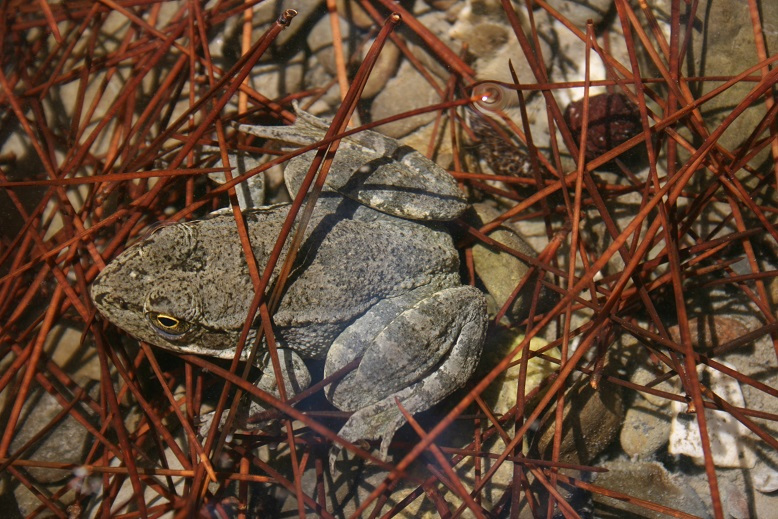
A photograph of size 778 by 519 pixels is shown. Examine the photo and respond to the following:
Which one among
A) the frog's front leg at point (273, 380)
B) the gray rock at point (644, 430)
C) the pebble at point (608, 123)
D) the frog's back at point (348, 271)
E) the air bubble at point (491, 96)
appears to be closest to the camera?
the frog's back at point (348, 271)

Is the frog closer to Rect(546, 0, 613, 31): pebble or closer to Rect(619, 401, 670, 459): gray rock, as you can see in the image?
Rect(619, 401, 670, 459): gray rock

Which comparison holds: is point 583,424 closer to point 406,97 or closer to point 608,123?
point 608,123

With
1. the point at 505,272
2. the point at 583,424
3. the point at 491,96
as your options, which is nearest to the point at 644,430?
the point at 583,424

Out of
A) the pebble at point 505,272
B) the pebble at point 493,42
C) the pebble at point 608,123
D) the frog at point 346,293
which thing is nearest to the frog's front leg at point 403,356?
the frog at point 346,293

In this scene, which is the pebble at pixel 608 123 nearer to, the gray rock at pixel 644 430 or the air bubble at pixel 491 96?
the air bubble at pixel 491 96

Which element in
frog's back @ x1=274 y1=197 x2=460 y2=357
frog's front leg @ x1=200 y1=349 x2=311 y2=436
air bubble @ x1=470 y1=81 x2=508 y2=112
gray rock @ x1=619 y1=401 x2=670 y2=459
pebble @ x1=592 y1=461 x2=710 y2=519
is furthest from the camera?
air bubble @ x1=470 y1=81 x2=508 y2=112

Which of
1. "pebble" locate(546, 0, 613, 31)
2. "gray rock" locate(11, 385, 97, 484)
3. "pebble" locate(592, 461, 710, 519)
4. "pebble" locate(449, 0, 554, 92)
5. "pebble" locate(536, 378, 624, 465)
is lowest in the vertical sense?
"gray rock" locate(11, 385, 97, 484)

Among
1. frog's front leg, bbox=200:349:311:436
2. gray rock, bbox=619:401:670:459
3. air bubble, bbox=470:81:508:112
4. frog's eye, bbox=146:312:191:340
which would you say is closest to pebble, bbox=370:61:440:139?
air bubble, bbox=470:81:508:112

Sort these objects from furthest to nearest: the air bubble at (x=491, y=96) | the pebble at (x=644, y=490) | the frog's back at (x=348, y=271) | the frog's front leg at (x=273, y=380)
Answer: the air bubble at (x=491, y=96), the pebble at (x=644, y=490), the frog's front leg at (x=273, y=380), the frog's back at (x=348, y=271)
